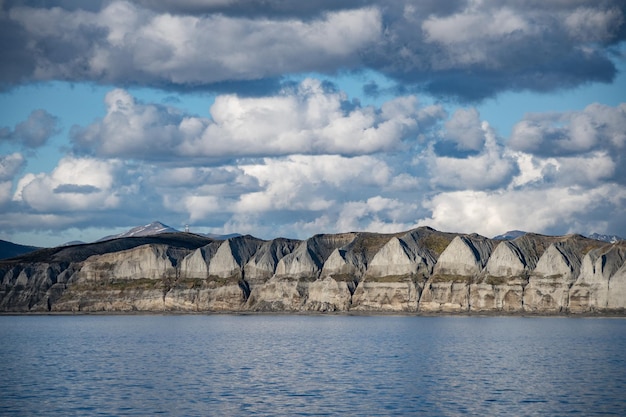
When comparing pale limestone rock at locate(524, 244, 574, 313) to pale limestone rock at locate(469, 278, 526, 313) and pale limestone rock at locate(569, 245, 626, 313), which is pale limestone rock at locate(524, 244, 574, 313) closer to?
pale limestone rock at locate(469, 278, 526, 313)

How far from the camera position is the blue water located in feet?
172

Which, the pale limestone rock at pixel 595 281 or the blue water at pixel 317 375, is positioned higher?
the pale limestone rock at pixel 595 281

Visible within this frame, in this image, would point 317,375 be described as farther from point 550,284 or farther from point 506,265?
point 506,265

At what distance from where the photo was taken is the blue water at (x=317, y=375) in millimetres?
52375

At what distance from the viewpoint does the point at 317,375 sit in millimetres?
68062

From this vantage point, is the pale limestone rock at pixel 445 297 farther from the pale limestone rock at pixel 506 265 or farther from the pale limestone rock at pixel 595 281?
the pale limestone rock at pixel 595 281

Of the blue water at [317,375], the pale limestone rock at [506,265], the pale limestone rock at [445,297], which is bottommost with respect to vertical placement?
the blue water at [317,375]

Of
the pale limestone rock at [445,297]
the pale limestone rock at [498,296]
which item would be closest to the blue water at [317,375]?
the pale limestone rock at [498,296]

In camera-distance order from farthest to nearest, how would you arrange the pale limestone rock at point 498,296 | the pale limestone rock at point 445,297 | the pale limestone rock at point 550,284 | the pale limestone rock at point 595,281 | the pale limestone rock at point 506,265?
1. the pale limestone rock at point 506,265
2. the pale limestone rock at point 445,297
3. the pale limestone rock at point 498,296
4. the pale limestone rock at point 550,284
5. the pale limestone rock at point 595,281

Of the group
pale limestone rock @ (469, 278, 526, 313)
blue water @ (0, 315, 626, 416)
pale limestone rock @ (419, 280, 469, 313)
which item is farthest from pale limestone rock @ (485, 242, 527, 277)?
blue water @ (0, 315, 626, 416)

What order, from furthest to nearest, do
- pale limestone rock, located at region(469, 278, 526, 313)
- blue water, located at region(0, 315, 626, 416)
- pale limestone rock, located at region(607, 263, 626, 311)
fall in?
pale limestone rock, located at region(469, 278, 526, 313), pale limestone rock, located at region(607, 263, 626, 311), blue water, located at region(0, 315, 626, 416)

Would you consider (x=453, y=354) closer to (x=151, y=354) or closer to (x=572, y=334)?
(x=151, y=354)

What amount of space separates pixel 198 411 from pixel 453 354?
137 feet

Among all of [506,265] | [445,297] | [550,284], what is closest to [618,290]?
[550,284]
